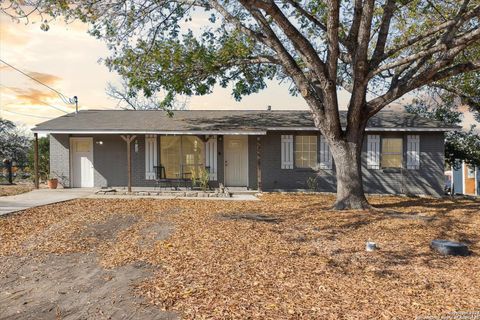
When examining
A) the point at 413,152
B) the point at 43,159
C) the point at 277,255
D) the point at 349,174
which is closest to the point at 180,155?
the point at 43,159

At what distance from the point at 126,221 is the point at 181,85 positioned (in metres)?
5.42

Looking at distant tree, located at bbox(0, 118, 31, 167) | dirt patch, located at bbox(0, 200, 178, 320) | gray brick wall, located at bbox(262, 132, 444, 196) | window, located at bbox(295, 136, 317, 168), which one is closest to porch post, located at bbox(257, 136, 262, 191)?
gray brick wall, located at bbox(262, 132, 444, 196)

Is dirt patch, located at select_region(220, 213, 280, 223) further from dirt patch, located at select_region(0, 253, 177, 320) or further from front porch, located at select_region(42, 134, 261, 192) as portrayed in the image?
front porch, located at select_region(42, 134, 261, 192)

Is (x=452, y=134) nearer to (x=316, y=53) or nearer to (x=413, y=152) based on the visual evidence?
(x=413, y=152)

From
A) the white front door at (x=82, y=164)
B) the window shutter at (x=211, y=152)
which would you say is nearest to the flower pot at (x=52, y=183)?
the white front door at (x=82, y=164)

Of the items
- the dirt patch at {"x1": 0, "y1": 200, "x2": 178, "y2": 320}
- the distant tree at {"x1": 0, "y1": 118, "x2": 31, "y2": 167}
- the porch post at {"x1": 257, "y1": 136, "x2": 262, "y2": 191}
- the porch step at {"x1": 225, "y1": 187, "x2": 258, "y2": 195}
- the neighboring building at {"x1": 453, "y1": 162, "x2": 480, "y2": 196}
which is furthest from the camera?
the distant tree at {"x1": 0, "y1": 118, "x2": 31, "y2": 167}

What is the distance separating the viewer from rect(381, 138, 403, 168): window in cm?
1631

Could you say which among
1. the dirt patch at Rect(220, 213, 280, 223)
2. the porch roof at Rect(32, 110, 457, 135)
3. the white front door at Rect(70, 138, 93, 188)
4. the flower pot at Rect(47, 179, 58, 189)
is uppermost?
the porch roof at Rect(32, 110, 457, 135)

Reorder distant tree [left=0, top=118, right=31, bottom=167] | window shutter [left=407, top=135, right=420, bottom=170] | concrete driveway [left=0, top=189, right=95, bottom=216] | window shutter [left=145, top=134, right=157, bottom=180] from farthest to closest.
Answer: distant tree [left=0, top=118, right=31, bottom=167]
window shutter [left=145, top=134, right=157, bottom=180]
window shutter [left=407, top=135, right=420, bottom=170]
concrete driveway [left=0, top=189, right=95, bottom=216]

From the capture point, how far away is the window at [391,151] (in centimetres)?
1631

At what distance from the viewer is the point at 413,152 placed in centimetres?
1620

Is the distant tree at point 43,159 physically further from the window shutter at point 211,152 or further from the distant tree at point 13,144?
the window shutter at point 211,152

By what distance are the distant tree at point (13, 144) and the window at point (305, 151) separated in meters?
18.1

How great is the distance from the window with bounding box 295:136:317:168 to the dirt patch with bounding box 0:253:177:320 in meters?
11.5
